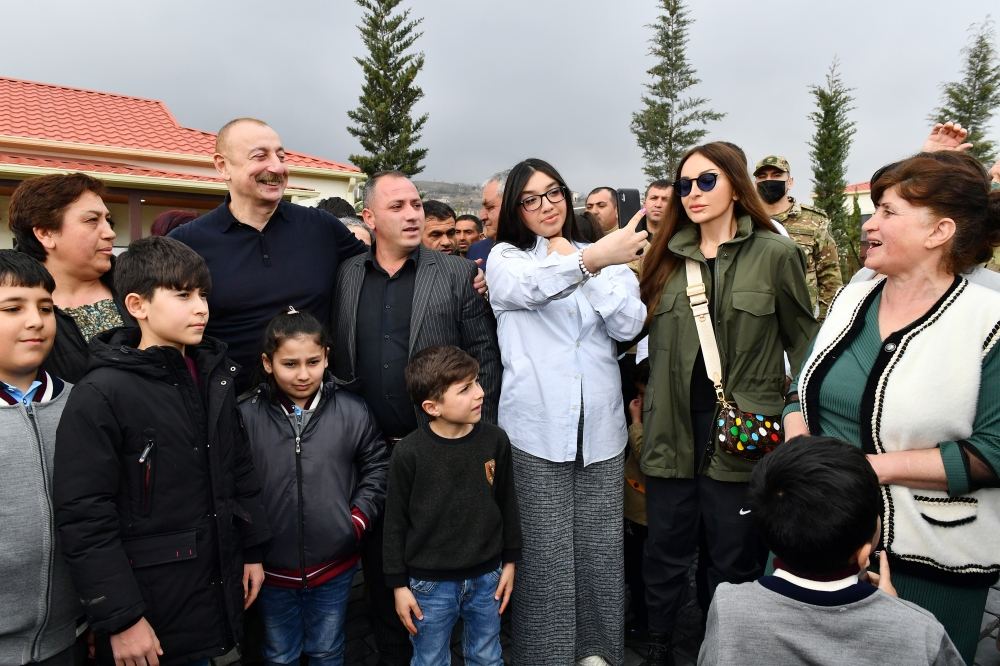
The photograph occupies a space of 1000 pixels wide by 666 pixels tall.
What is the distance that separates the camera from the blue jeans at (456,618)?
2402 mm

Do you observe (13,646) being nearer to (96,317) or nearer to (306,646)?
(306,646)

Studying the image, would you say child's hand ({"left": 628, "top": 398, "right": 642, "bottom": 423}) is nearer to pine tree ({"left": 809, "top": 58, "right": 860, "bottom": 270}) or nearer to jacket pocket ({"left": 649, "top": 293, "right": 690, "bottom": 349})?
jacket pocket ({"left": 649, "top": 293, "right": 690, "bottom": 349})

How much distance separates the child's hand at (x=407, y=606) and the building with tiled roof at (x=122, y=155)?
42.1 feet

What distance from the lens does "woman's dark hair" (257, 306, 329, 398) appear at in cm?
258

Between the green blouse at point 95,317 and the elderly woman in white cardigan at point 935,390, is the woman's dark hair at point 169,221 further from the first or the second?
the elderly woman in white cardigan at point 935,390

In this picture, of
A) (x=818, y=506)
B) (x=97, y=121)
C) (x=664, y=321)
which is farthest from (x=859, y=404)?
(x=97, y=121)

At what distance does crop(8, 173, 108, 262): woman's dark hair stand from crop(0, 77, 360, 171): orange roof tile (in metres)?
12.7

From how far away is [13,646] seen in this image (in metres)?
1.83

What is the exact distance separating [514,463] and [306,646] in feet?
3.89

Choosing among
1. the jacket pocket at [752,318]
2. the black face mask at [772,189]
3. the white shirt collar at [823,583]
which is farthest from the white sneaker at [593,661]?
the black face mask at [772,189]

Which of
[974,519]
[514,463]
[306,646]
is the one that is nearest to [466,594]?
[514,463]

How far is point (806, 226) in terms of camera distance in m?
5.09

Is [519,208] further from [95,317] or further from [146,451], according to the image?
[95,317]

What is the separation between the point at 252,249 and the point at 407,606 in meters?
1.74
